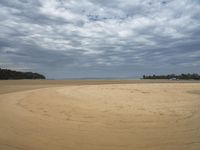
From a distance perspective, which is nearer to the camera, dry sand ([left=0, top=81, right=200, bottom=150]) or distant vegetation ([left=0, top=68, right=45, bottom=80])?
dry sand ([left=0, top=81, right=200, bottom=150])

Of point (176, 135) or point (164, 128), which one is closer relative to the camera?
point (176, 135)

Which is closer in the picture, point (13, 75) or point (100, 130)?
point (100, 130)

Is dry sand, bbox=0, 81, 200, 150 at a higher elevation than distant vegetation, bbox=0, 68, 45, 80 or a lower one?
lower

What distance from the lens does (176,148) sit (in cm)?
640

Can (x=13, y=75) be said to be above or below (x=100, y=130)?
above

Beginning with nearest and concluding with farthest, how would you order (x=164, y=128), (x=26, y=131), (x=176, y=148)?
(x=176, y=148)
(x=26, y=131)
(x=164, y=128)

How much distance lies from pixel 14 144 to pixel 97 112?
5429 millimetres

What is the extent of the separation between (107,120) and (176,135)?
2.91 metres

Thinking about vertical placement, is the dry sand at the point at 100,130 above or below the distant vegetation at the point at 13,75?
below

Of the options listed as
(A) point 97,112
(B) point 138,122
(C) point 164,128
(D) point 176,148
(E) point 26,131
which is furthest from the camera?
(A) point 97,112

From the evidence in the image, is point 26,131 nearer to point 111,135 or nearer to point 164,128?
point 111,135

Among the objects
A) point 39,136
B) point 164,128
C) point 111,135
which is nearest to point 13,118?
point 39,136

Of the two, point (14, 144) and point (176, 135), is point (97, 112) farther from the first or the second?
point (14, 144)

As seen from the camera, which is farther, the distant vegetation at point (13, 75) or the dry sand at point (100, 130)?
the distant vegetation at point (13, 75)
